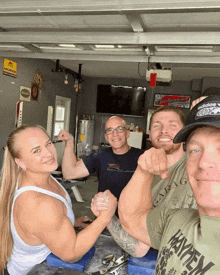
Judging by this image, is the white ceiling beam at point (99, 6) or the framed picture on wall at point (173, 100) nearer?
the white ceiling beam at point (99, 6)

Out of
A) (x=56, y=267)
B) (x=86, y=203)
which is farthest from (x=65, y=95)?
(x=56, y=267)

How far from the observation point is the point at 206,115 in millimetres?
863

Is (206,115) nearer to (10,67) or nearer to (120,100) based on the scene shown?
(10,67)

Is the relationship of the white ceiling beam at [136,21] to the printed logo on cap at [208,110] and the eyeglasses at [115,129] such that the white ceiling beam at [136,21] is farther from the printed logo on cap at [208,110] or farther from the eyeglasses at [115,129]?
the printed logo on cap at [208,110]

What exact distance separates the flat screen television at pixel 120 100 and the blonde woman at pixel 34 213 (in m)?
7.05

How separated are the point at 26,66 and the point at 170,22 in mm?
4040

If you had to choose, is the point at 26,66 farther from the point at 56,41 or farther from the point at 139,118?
the point at 139,118

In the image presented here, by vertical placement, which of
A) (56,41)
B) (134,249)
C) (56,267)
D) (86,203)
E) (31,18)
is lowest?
(86,203)

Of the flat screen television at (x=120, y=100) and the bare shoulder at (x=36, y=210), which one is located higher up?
the flat screen television at (x=120, y=100)

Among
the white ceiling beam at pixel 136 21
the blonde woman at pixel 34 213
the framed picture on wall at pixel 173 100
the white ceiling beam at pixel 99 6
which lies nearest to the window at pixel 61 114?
the framed picture on wall at pixel 173 100

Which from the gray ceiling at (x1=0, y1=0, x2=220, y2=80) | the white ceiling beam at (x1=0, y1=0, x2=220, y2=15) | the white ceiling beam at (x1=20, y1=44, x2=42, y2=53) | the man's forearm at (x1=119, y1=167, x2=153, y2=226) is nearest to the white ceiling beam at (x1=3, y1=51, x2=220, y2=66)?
the gray ceiling at (x1=0, y1=0, x2=220, y2=80)

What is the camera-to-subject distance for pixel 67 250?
1386 mm

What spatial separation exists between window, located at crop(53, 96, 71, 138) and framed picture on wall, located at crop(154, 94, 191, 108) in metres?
2.94

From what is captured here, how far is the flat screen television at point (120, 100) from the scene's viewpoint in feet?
28.2
